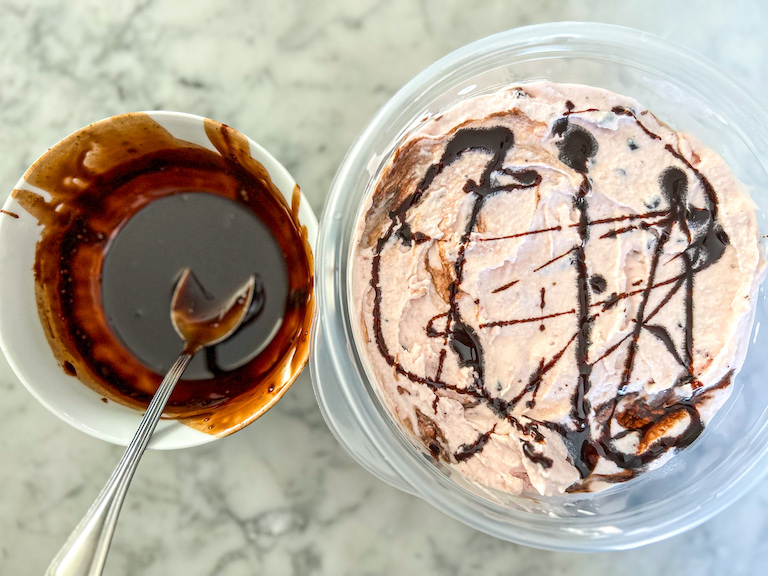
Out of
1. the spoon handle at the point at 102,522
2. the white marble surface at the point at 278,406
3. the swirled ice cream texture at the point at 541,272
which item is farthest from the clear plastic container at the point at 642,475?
the spoon handle at the point at 102,522

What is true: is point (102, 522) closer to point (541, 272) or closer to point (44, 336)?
point (44, 336)

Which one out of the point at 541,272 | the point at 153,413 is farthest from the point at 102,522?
the point at 541,272

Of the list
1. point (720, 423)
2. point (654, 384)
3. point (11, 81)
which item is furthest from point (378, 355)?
point (11, 81)

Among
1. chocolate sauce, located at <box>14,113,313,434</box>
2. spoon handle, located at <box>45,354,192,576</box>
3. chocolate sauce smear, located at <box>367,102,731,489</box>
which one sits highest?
chocolate sauce smear, located at <box>367,102,731,489</box>

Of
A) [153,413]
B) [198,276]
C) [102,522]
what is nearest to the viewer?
[102,522]

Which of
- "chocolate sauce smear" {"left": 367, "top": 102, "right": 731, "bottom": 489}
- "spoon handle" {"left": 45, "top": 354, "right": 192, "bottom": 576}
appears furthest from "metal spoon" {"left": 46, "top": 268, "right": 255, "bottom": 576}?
"chocolate sauce smear" {"left": 367, "top": 102, "right": 731, "bottom": 489}

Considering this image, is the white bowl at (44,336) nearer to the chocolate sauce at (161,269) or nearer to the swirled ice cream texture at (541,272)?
the chocolate sauce at (161,269)

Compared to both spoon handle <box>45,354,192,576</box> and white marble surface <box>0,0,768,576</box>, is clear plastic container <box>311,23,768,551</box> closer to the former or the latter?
white marble surface <box>0,0,768,576</box>
